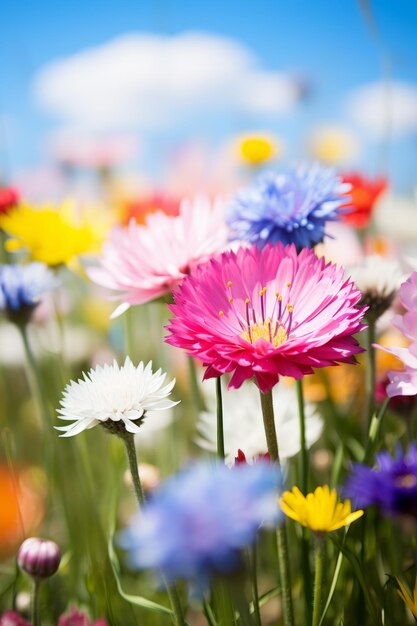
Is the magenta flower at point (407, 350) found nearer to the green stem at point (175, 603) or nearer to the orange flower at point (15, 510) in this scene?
the green stem at point (175, 603)

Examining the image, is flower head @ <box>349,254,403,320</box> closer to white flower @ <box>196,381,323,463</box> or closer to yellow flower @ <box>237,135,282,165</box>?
white flower @ <box>196,381,323,463</box>

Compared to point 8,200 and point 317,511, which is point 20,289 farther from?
point 317,511

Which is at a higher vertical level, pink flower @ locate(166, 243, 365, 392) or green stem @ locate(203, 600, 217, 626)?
pink flower @ locate(166, 243, 365, 392)

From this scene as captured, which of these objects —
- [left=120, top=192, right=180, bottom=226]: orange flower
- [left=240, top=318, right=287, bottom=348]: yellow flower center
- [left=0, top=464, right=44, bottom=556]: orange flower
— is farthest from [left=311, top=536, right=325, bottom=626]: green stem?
[left=120, top=192, right=180, bottom=226]: orange flower

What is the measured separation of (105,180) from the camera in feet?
5.54

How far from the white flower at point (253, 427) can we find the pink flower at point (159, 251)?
0.10 metres

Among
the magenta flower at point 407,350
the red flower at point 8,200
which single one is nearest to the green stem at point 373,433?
the magenta flower at point 407,350

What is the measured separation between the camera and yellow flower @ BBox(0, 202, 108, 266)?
59 centimetres

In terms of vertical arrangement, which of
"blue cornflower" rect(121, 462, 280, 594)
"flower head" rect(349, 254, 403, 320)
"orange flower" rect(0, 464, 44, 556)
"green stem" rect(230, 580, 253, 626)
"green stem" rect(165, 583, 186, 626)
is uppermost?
"flower head" rect(349, 254, 403, 320)

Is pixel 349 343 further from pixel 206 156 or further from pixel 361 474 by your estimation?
pixel 206 156

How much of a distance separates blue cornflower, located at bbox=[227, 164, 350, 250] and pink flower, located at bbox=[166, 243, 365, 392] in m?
0.05

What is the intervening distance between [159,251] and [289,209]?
9 cm

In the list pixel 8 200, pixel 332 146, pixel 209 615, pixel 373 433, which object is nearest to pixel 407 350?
pixel 373 433

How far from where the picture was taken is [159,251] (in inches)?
18.4
